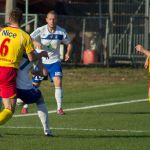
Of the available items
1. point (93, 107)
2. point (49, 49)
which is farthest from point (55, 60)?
point (93, 107)

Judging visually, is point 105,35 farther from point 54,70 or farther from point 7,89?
point 7,89

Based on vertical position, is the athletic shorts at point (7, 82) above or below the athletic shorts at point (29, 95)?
above

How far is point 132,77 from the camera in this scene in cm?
3225

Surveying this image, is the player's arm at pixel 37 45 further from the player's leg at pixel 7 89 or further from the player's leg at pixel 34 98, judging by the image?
the player's leg at pixel 7 89

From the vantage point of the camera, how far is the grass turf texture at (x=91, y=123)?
1367cm

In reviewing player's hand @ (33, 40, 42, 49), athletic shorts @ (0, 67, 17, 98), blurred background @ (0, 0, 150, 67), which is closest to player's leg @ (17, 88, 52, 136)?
athletic shorts @ (0, 67, 17, 98)

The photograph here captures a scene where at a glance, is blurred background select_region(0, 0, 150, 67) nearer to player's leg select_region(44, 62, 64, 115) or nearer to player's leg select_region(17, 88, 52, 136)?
player's leg select_region(44, 62, 64, 115)

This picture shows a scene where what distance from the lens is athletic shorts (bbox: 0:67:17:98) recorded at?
1382 cm

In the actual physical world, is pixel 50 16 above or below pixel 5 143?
above

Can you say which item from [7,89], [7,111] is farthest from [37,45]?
[7,111]

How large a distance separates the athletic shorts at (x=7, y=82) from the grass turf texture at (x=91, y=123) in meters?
0.76

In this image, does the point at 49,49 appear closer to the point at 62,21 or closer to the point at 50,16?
the point at 50,16

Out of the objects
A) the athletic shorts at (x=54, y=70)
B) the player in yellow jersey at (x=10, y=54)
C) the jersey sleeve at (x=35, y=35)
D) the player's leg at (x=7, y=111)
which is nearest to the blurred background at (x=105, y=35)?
the jersey sleeve at (x=35, y=35)

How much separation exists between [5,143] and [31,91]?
1.02 m
